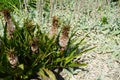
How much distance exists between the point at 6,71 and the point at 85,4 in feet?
9.48

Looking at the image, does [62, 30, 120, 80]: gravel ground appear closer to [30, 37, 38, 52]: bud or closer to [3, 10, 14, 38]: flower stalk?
[30, 37, 38, 52]: bud

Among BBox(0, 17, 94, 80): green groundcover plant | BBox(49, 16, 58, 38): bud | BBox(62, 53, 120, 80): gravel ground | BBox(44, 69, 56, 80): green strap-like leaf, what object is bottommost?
BBox(62, 53, 120, 80): gravel ground

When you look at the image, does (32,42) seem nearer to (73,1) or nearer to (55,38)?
(55,38)

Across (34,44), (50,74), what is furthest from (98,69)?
(34,44)

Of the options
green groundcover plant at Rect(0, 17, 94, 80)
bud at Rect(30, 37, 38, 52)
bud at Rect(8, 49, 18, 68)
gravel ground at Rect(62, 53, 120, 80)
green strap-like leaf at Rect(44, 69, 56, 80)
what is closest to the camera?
bud at Rect(8, 49, 18, 68)

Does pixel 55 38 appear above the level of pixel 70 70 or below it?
above

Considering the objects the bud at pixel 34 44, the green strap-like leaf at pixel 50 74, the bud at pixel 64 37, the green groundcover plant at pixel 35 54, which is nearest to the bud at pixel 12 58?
the green groundcover plant at pixel 35 54

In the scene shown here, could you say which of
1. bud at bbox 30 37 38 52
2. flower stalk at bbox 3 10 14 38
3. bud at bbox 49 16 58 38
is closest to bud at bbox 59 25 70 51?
bud at bbox 49 16 58 38

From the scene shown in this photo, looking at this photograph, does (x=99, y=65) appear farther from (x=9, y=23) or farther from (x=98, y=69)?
(x=9, y=23)

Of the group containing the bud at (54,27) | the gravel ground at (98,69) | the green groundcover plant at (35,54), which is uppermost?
the bud at (54,27)

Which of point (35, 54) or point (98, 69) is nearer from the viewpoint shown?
point (35, 54)

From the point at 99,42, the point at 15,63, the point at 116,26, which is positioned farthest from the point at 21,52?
Result: the point at 116,26

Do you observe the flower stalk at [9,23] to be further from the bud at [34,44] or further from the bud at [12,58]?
the bud at [12,58]

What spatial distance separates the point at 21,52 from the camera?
4297mm
